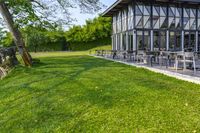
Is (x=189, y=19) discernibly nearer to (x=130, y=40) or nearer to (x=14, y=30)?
(x=130, y=40)

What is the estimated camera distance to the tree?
14.1 metres

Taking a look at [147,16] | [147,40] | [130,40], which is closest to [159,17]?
[147,16]

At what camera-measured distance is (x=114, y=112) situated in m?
5.65

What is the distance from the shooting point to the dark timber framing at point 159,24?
21023 millimetres

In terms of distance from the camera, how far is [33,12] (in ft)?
46.3

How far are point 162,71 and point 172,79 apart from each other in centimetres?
154

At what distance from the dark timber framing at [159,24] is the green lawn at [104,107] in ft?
41.2

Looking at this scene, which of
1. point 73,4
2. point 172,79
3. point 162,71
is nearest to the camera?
point 172,79

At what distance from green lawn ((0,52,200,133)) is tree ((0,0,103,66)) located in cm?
636

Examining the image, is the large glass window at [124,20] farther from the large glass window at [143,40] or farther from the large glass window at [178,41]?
the large glass window at [178,41]

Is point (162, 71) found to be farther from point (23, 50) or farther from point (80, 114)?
point (23, 50)

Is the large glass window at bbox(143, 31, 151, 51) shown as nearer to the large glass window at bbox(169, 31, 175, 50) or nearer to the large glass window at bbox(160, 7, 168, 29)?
the large glass window at bbox(160, 7, 168, 29)

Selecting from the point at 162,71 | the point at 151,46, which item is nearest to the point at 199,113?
the point at 162,71

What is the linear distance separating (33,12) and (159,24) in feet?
37.6
